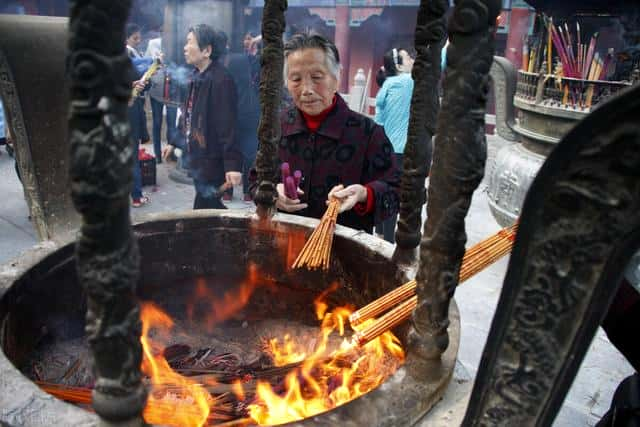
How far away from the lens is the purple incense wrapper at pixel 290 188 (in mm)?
2449

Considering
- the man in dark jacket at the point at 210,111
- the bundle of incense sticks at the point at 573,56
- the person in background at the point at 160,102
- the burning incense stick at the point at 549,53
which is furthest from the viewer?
the person in background at the point at 160,102

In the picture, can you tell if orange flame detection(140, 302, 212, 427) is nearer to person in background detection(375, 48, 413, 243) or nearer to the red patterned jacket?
the red patterned jacket

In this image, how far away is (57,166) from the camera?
230cm

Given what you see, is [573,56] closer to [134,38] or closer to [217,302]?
[217,302]

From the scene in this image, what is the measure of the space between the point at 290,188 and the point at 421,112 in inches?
38.5

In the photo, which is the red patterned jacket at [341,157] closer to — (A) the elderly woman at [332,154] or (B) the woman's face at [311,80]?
(A) the elderly woman at [332,154]

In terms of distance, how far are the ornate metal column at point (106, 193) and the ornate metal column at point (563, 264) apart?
2.07 ft

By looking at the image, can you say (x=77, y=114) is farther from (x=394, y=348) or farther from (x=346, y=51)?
(x=346, y=51)

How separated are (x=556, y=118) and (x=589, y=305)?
3331 mm

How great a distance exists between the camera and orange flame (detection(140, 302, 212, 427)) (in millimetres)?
1555

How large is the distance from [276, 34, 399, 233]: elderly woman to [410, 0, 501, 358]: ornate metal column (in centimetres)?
112

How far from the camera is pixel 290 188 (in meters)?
2.47

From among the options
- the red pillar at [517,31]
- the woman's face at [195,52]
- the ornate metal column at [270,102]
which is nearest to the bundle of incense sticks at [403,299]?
the ornate metal column at [270,102]

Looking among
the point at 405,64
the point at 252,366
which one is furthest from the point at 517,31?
the point at 252,366
